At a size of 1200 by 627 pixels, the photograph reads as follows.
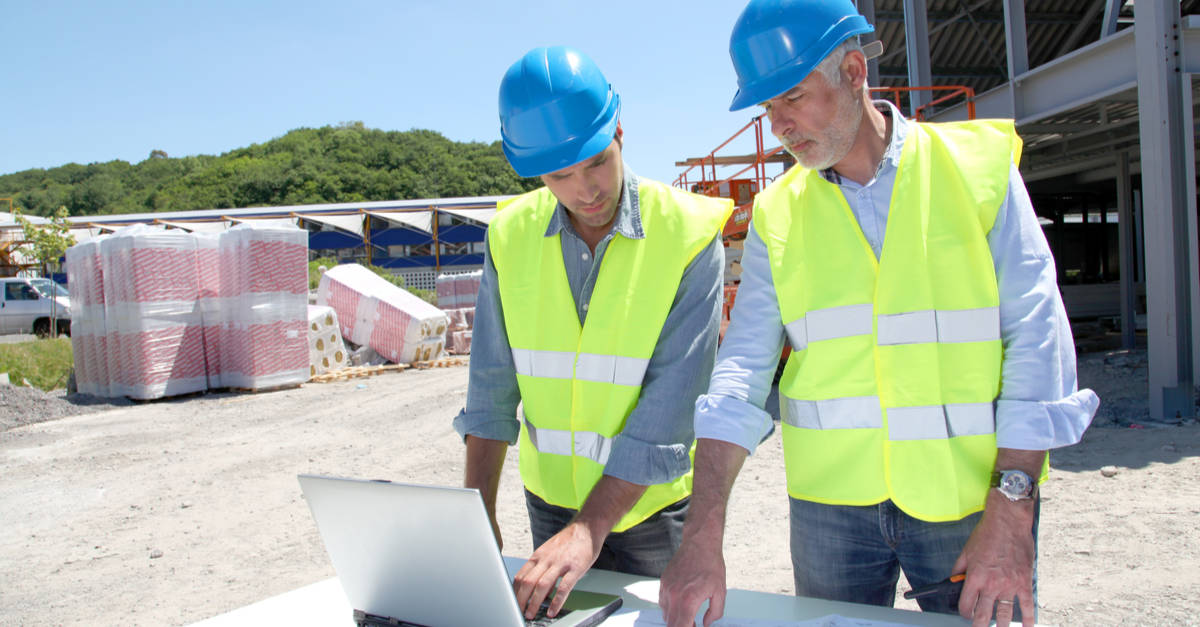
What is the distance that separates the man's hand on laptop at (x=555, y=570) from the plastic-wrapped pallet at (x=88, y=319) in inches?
452

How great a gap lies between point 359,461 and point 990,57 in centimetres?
1318

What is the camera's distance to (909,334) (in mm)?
1527

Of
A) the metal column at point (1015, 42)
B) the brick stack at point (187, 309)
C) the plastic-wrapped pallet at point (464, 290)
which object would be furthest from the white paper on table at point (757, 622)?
the plastic-wrapped pallet at point (464, 290)

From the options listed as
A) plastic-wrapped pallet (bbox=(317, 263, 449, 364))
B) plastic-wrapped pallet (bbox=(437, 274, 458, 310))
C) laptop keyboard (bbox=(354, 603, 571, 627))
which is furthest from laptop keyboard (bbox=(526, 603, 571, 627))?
plastic-wrapped pallet (bbox=(437, 274, 458, 310))

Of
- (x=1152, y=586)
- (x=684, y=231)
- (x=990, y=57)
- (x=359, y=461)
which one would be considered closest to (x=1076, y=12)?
(x=990, y=57)

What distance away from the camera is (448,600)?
1364 mm

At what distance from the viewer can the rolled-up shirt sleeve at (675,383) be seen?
1729 millimetres

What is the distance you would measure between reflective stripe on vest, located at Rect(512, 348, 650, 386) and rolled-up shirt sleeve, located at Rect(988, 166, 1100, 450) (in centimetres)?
76

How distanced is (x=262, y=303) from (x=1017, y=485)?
36.2 feet

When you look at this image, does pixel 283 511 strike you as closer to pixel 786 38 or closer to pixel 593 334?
pixel 593 334

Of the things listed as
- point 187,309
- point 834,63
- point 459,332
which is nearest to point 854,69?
point 834,63

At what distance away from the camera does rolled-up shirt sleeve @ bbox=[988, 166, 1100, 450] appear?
1.40m

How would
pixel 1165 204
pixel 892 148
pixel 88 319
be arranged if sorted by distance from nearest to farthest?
pixel 892 148, pixel 1165 204, pixel 88 319

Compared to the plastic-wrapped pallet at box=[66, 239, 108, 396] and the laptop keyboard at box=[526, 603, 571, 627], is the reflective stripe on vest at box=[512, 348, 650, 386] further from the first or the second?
the plastic-wrapped pallet at box=[66, 239, 108, 396]
